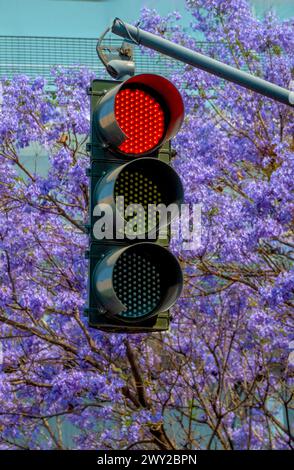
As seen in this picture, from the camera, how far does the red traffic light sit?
4.46m

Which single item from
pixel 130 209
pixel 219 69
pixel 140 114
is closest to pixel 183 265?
pixel 219 69

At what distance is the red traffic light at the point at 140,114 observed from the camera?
4.46m

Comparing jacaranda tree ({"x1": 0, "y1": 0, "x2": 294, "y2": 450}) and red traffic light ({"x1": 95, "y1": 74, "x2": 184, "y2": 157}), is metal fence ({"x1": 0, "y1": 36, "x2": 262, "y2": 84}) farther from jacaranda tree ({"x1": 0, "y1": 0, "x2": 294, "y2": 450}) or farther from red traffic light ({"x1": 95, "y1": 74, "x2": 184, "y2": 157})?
red traffic light ({"x1": 95, "y1": 74, "x2": 184, "y2": 157})

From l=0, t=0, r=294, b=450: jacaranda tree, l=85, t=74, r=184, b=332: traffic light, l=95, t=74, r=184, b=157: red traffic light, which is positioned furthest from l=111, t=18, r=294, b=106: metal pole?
l=0, t=0, r=294, b=450: jacaranda tree

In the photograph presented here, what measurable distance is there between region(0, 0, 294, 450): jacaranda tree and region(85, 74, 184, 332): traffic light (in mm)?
7668

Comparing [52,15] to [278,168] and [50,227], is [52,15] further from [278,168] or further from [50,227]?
[278,168]

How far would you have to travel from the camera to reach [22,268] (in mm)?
13555

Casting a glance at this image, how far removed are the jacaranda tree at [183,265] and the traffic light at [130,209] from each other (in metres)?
7.67

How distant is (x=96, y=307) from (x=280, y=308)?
8546 millimetres

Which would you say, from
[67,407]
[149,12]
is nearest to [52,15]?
[149,12]
